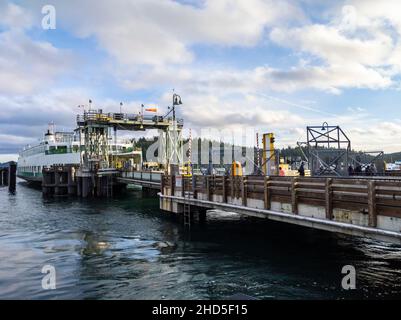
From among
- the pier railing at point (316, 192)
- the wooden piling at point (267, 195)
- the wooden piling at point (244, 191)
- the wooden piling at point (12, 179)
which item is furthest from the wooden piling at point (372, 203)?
the wooden piling at point (12, 179)

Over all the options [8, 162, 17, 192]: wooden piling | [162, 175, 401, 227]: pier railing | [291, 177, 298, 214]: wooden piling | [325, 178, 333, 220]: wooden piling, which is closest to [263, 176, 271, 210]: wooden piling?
[162, 175, 401, 227]: pier railing

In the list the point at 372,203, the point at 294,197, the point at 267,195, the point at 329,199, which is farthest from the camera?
the point at 267,195

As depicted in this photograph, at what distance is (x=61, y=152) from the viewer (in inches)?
2667

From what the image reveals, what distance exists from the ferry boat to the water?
4292cm

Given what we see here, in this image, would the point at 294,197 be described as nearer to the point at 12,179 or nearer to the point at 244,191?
the point at 244,191

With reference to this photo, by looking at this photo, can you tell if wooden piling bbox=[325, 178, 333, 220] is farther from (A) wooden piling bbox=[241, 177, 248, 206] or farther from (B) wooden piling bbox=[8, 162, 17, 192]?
(B) wooden piling bbox=[8, 162, 17, 192]

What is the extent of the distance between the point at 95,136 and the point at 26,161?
47.2 meters

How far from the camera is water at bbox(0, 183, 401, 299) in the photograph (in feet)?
36.2

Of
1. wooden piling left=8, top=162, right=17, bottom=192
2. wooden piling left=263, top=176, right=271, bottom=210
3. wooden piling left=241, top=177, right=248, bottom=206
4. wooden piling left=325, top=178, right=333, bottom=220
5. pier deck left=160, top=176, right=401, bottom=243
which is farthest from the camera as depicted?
wooden piling left=8, top=162, right=17, bottom=192

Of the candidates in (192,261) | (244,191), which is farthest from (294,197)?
(192,261)

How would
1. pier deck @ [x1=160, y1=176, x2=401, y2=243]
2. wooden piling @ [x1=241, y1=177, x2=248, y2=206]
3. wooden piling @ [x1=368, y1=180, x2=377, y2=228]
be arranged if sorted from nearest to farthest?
pier deck @ [x1=160, y1=176, x2=401, y2=243] < wooden piling @ [x1=368, y1=180, x2=377, y2=228] < wooden piling @ [x1=241, y1=177, x2=248, y2=206]

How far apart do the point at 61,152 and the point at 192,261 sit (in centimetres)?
5942

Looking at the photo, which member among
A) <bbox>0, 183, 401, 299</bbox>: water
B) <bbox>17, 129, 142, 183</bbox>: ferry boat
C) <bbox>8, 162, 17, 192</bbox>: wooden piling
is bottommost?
<bbox>0, 183, 401, 299</bbox>: water
